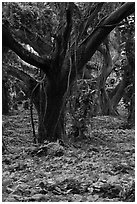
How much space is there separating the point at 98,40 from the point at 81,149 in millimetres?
2390

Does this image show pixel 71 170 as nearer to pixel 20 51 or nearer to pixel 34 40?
pixel 20 51

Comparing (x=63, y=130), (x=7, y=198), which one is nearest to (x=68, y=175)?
(x=7, y=198)

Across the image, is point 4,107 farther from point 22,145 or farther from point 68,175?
point 68,175

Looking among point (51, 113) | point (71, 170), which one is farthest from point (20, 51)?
point (71, 170)

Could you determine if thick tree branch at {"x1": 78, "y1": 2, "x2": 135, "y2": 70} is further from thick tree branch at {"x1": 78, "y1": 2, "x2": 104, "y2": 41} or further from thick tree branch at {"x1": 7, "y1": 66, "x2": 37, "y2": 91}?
thick tree branch at {"x1": 7, "y1": 66, "x2": 37, "y2": 91}

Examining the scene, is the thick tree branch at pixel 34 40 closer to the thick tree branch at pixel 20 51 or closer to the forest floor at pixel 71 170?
the thick tree branch at pixel 20 51

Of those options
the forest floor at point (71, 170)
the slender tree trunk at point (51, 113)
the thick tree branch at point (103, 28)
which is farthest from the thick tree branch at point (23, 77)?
the forest floor at point (71, 170)

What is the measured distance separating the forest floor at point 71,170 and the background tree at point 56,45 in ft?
3.03

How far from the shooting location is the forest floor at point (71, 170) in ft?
14.4

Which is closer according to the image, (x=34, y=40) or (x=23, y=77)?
(x=23, y=77)

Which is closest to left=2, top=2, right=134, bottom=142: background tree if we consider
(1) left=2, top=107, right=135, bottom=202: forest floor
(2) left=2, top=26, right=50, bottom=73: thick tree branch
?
(2) left=2, top=26, right=50, bottom=73: thick tree branch

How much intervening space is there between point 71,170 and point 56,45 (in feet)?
10.5

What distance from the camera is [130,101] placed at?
11.5m

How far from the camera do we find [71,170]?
5.92m
